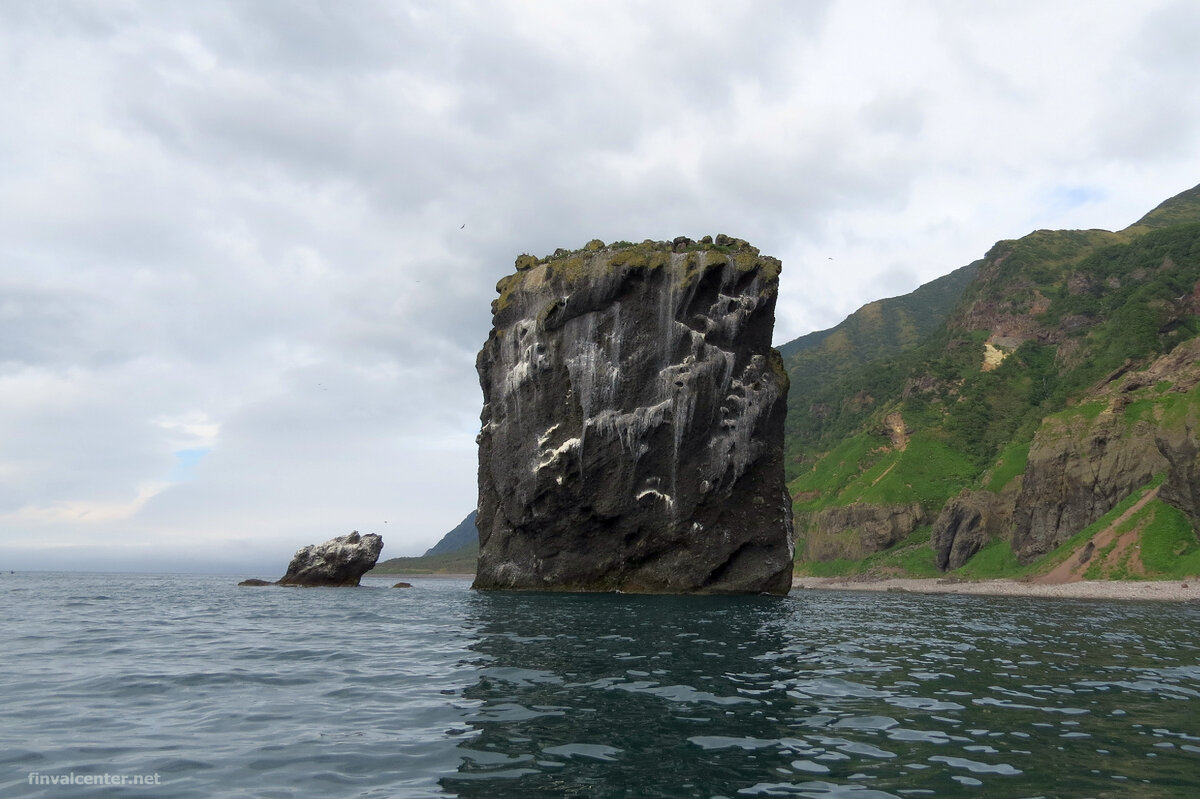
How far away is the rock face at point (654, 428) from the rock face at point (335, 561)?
22192mm

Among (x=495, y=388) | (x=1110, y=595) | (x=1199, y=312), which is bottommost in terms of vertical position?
(x=1110, y=595)

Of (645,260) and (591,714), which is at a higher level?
(645,260)

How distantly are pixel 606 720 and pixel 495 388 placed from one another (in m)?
48.8

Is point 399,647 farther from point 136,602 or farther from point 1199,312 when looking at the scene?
point 1199,312

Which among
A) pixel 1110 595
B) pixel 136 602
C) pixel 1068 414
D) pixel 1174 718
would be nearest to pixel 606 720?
pixel 1174 718

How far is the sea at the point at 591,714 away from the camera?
9281mm

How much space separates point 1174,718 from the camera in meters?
12.8

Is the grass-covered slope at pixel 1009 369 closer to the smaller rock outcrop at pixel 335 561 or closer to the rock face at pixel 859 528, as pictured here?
the rock face at pixel 859 528

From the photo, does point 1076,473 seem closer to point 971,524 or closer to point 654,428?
point 971,524

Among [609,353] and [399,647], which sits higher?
[609,353]

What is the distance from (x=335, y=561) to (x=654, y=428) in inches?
1456

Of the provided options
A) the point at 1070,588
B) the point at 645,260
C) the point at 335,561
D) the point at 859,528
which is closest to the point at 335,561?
the point at 335,561

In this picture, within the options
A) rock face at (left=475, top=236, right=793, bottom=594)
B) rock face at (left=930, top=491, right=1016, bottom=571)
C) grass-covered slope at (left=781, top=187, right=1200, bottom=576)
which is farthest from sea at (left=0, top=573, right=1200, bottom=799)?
rock face at (left=930, top=491, right=1016, bottom=571)

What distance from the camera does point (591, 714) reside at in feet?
42.3
